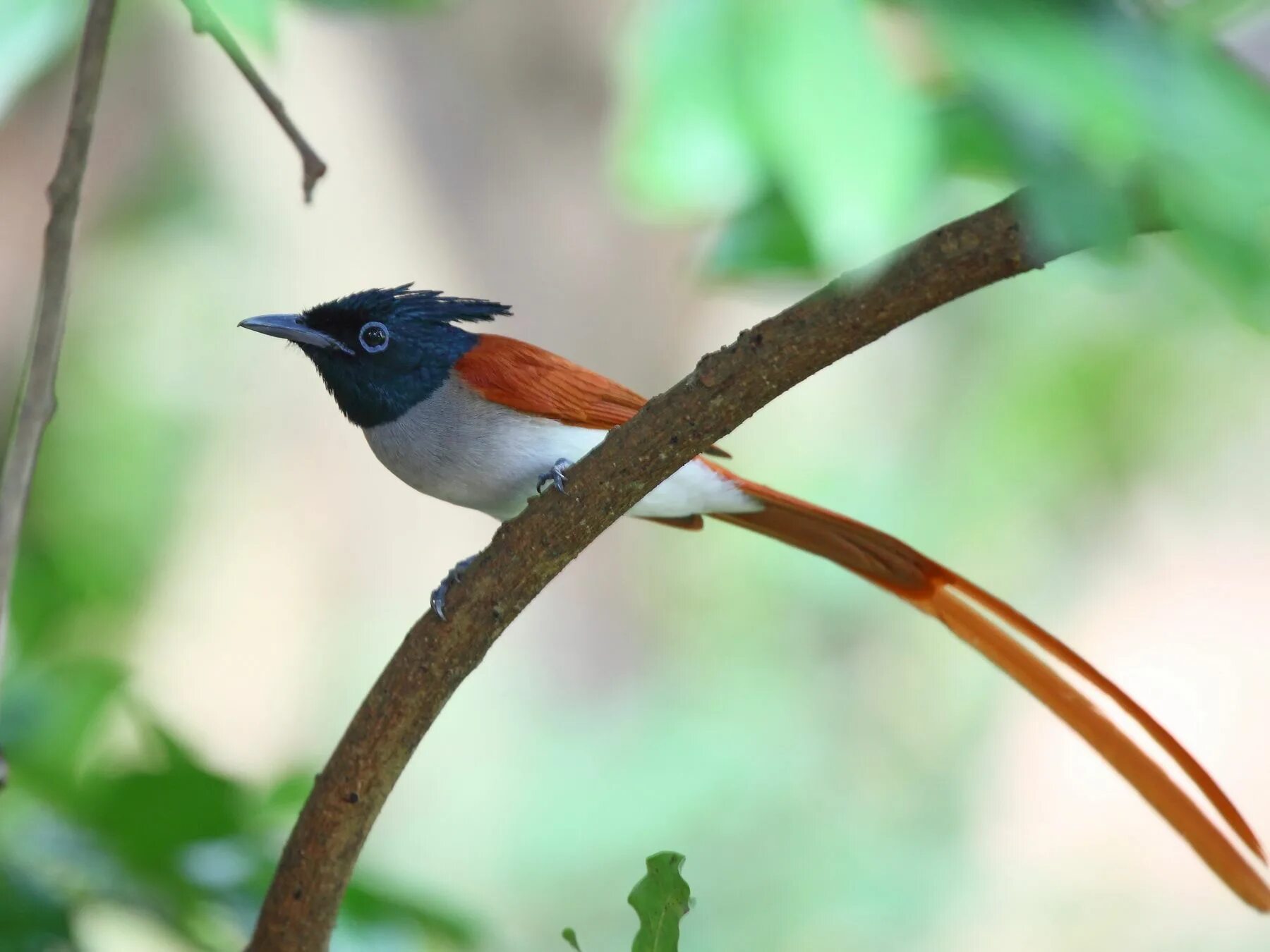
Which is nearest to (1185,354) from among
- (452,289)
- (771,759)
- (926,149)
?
(771,759)

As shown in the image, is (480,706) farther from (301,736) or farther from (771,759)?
(771,759)

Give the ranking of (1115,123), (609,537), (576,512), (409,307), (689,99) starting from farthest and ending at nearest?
(609,537) < (409,307) < (576,512) < (689,99) < (1115,123)

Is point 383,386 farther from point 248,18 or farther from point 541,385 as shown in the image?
point 248,18

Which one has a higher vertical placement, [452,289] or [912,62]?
[452,289]

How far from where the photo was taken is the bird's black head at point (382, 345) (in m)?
1.58

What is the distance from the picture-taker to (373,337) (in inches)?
63.4

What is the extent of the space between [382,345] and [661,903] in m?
0.84

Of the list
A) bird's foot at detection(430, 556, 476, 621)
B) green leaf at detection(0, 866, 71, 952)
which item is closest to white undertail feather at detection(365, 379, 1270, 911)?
bird's foot at detection(430, 556, 476, 621)

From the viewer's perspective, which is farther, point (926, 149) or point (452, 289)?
point (452, 289)

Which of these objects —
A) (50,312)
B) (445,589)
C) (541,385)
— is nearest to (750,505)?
(541,385)

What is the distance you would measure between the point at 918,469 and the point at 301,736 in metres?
2.09

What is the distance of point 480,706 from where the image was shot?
4.45 m

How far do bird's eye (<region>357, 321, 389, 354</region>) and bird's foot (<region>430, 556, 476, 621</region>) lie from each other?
0.91ft

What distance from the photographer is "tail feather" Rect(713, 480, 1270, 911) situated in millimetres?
1321
